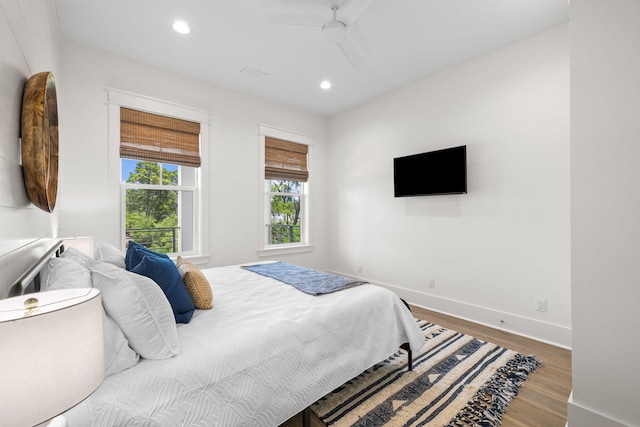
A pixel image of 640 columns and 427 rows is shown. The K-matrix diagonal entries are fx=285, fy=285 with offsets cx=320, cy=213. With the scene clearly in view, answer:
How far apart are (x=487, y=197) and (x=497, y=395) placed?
75.6 inches

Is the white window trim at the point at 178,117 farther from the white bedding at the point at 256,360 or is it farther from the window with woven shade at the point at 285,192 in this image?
the white bedding at the point at 256,360

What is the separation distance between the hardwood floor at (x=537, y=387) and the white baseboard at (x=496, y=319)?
7cm

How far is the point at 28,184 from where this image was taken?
114 centimetres

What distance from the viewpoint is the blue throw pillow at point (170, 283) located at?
1.50 m

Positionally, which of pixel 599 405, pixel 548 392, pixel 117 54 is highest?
pixel 117 54

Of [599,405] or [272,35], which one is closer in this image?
[599,405]

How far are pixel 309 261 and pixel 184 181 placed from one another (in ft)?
7.45

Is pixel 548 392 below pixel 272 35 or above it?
below

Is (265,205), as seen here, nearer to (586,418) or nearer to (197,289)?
(197,289)

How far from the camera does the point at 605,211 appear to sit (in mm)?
1445

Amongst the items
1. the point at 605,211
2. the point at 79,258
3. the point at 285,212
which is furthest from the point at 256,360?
the point at 285,212

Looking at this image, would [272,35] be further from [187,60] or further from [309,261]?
[309,261]

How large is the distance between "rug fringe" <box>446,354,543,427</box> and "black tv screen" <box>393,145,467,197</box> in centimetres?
170

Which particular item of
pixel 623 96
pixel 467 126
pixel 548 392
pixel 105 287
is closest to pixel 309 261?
pixel 467 126
